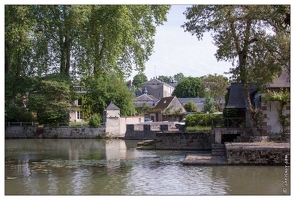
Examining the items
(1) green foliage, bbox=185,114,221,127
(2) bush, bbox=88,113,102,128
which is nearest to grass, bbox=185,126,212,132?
(1) green foliage, bbox=185,114,221,127

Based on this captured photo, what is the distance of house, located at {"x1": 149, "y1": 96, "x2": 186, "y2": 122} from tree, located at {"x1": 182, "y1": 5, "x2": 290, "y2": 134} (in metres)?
38.2

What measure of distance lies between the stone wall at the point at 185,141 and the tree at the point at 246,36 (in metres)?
5.13

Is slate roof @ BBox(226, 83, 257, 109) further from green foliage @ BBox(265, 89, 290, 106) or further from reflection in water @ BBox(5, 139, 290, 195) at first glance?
reflection in water @ BBox(5, 139, 290, 195)

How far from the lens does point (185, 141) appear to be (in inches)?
950

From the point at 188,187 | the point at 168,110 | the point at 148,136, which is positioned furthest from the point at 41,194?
the point at 168,110

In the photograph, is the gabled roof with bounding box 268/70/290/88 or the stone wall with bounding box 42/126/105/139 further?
the stone wall with bounding box 42/126/105/139

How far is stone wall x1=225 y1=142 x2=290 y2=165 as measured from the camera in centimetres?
1550

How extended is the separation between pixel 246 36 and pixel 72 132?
22693mm

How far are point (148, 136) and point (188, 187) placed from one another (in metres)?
22.1

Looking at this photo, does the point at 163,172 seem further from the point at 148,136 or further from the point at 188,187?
the point at 148,136

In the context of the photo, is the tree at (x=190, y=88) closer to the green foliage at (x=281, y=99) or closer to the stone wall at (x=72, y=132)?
the stone wall at (x=72, y=132)

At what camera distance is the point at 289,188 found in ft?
38.2

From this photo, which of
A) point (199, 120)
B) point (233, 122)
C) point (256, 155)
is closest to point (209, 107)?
point (199, 120)

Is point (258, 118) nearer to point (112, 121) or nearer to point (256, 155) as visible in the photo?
point (256, 155)
